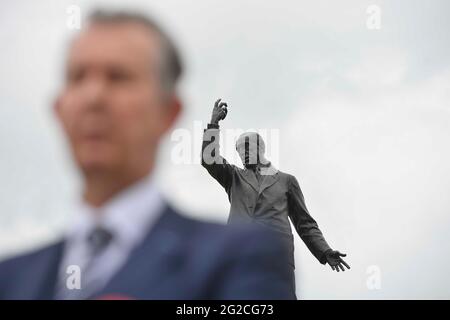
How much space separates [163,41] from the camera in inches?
50.6

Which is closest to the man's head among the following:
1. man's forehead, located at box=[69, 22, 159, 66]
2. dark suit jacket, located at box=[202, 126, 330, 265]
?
man's forehead, located at box=[69, 22, 159, 66]

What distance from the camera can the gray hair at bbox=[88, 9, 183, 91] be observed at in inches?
50.8

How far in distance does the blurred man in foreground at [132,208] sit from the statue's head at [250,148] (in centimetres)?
210

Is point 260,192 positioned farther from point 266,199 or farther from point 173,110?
point 173,110

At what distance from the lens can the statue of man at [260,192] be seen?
11.1 feet

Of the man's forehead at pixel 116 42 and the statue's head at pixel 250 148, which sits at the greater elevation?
the man's forehead at pixel 116 42

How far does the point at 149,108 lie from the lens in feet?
4.23

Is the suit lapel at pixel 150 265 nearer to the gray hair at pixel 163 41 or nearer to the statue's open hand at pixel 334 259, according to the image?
the gray hair at pixel 163 41

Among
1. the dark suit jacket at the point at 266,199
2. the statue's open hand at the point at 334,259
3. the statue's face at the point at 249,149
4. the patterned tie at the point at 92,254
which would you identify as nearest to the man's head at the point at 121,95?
the patterned tie at the point at 92,254

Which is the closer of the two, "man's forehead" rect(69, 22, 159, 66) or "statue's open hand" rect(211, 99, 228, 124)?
"man's forehead" rect(69, 22, 159, 66)

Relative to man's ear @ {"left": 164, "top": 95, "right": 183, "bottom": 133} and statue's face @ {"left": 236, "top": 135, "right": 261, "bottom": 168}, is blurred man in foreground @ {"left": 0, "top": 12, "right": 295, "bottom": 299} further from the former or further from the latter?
statue's face @ {"left": 236, "top": 135, "right": 261, "bottom": 168}

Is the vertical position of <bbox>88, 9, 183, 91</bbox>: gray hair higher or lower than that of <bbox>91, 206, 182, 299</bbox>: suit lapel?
higher

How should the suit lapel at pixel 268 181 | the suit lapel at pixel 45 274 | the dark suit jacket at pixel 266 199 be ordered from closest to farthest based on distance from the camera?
the suit lapel at pixel 45 274 → the dark suit jacket at pixel 266 199 → the suit lapel at pixel 268 181

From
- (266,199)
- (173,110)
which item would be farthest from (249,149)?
(173,110)
